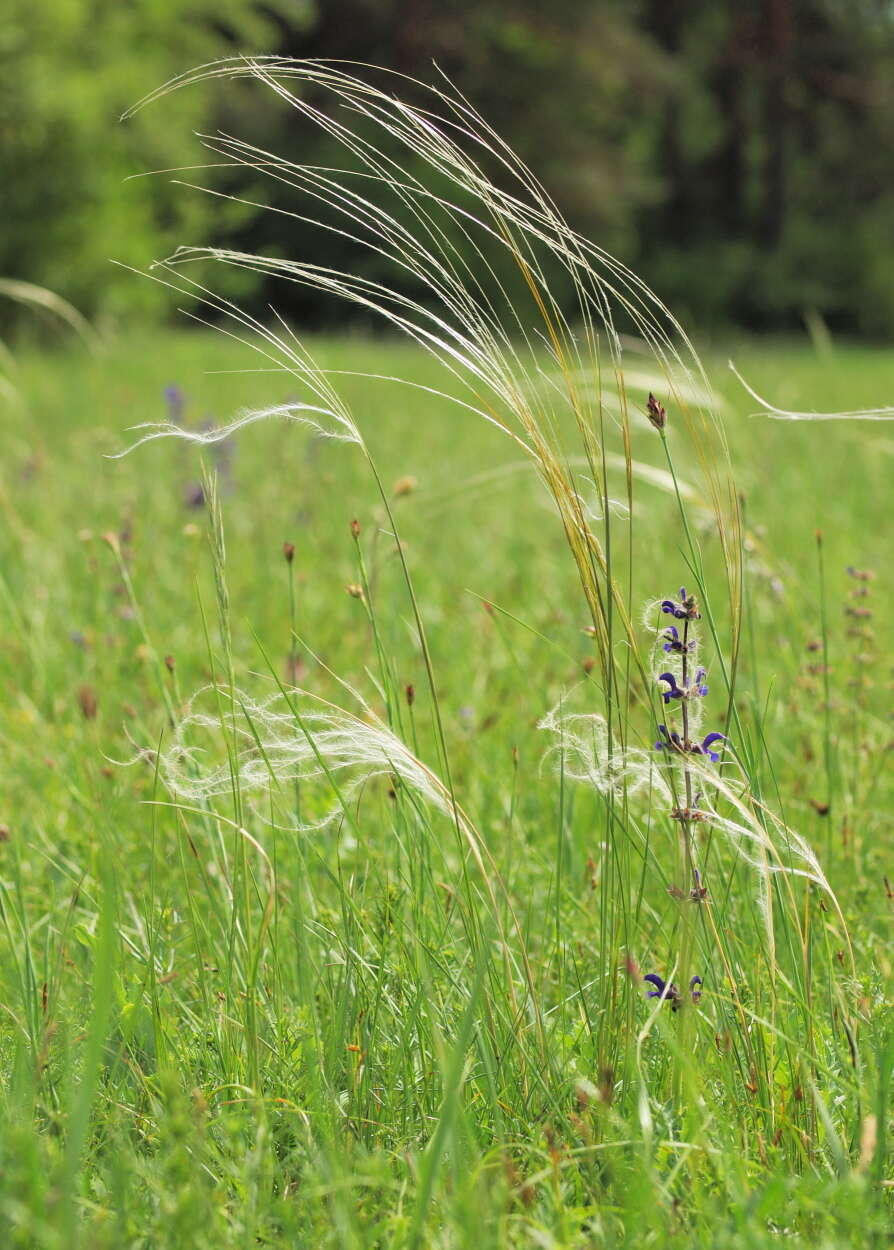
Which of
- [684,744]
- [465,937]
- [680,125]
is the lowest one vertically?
[465,937]

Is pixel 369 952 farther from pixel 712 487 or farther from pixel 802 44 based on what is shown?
pixel 802 44

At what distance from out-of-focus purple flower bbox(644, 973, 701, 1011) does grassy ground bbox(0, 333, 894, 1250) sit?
17 mm

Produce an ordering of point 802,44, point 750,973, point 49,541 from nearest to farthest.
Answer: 1. point 750,973
2. point 49,541
3. point 802,44

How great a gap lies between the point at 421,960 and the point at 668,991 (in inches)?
12.2

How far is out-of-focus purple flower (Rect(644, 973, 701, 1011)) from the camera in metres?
1.07

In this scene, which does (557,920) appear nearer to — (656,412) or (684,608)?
(684,608)

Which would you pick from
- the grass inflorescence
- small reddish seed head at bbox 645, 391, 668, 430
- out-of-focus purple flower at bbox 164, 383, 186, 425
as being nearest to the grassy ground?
the grass inflorescence

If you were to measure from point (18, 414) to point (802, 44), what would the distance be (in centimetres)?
3470

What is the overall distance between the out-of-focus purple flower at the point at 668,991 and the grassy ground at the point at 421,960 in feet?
0.05

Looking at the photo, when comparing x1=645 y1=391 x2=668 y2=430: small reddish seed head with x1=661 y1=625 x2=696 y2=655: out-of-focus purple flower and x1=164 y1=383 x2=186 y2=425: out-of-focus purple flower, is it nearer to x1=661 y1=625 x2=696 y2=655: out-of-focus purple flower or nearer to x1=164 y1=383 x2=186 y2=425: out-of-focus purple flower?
x1=661 y1=625 x2=696 y2=655: out-of-focus purple flower

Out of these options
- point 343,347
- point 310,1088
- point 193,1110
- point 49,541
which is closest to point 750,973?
point 310,1088

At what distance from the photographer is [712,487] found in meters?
1.10

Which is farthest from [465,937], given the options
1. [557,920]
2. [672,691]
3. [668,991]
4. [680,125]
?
[680,125]

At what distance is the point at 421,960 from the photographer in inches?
50.6
